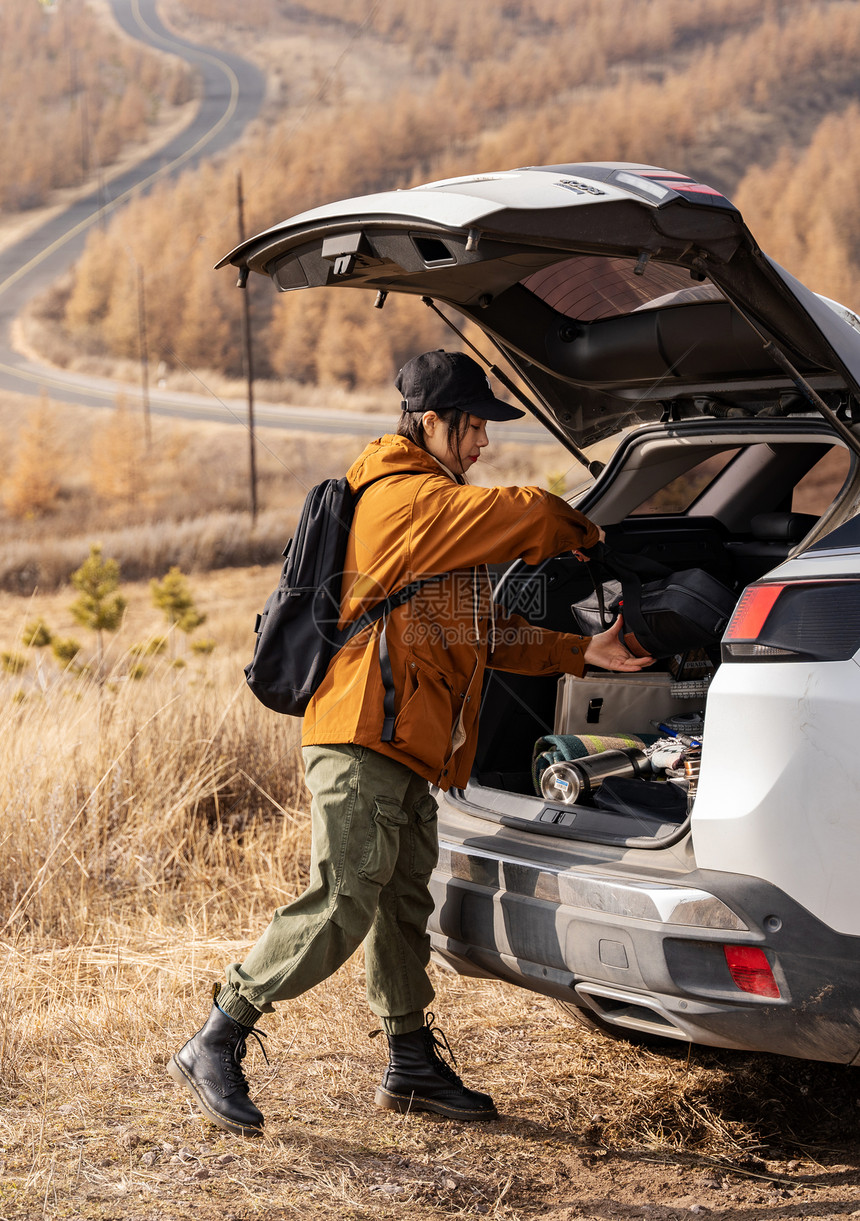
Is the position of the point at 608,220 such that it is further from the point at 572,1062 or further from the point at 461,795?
the point at 572,1062

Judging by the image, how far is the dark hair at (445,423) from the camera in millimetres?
3061

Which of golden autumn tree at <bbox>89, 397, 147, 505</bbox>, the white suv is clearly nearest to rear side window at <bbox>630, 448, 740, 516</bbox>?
the white suv

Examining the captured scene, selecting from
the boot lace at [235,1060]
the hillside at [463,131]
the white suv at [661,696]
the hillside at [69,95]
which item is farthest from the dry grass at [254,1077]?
the hillside at [69,95]

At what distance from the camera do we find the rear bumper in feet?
8.07

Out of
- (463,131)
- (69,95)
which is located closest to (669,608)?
(463,131)

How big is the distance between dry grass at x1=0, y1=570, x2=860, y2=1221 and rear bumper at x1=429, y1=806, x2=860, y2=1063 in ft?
1.67

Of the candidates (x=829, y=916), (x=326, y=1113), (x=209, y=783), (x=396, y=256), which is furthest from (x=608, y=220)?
(x=209, y=783)

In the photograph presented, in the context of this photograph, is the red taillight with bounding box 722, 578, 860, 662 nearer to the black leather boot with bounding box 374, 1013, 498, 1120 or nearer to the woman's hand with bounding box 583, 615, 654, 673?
the woman's hand with bounding box 583, 615, 654, 673

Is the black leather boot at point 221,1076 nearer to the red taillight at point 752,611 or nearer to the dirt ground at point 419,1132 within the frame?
the dirt ground at point 419,1132

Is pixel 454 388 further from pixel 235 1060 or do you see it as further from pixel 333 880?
pixel 235 1060

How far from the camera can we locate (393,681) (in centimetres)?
292

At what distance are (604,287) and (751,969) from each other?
210cm

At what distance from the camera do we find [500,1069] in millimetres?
3639

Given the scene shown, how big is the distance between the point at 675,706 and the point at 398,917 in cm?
124
